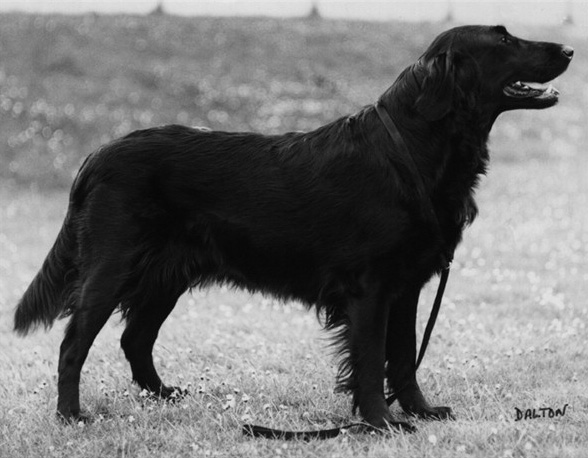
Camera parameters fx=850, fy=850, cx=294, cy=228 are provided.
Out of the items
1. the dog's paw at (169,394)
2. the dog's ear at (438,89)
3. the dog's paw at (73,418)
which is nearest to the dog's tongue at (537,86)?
the dog's ear at (438,89)

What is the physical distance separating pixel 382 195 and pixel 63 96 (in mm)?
15637

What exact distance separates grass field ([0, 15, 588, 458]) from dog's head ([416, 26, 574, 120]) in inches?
59.9

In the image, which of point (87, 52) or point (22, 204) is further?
point (87, 52)

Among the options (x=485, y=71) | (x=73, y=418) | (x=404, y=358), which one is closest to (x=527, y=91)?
(x=485, y=71)

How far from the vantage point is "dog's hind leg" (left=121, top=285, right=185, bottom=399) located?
4.92 meters

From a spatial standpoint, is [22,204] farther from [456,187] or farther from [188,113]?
[456,187]

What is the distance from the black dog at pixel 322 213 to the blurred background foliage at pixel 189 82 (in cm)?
1146

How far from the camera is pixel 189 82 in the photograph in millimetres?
20109

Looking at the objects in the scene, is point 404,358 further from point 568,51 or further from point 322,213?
point 568,51

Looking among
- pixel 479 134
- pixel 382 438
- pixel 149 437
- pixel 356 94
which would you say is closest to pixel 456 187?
pixel 479 134

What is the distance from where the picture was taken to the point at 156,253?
4461 mm

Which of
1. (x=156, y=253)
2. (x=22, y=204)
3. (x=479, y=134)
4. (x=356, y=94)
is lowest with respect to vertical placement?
(x=22, y=204)

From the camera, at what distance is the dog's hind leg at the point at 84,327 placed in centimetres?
442

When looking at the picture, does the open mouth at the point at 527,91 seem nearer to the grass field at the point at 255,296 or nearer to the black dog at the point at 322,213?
the black dog at the point at 322,213
